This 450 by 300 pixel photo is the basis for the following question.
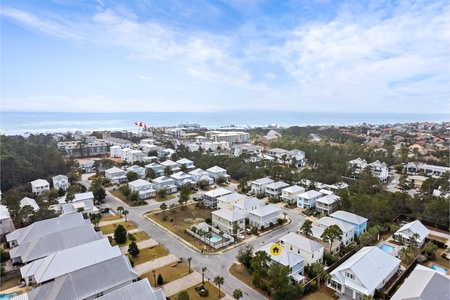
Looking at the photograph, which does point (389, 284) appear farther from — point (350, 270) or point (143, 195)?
point (143, 195)

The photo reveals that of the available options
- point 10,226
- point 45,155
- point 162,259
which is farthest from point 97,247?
point 45,155

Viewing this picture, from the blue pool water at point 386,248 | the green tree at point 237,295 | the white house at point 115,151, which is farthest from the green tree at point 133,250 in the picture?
the white house at point 115,151

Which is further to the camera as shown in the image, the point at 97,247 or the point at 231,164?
the point at 231,164

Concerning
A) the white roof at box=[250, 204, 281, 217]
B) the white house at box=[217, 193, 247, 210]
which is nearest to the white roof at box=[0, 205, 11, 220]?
the white house at box=[217, 193, 247, 210]

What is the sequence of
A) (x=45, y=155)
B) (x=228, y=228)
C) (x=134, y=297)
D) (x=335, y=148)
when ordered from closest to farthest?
(x=134, y=297) < (x=228, y=228) < (x=45, y=155) < (x=335, y=148)

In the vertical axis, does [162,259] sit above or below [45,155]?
below

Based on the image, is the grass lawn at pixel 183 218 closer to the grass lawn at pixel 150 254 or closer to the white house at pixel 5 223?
the grass lawn at pixel 150 254

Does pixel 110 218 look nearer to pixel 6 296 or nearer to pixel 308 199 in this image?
pixel 6 296

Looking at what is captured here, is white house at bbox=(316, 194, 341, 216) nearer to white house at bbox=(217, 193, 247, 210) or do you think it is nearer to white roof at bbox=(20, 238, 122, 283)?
white house at bbox=(217, 193, 247, 210)
